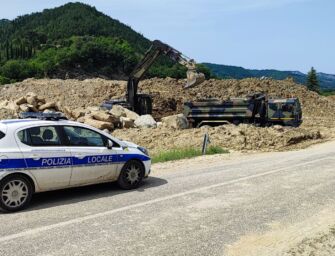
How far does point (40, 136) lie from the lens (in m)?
8.53

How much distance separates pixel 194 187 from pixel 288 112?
14.9 meters

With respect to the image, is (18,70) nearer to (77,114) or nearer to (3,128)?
(77,114)

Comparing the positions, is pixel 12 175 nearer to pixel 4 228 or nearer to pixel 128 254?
pixel 4 228

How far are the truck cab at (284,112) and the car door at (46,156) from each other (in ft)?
54.9

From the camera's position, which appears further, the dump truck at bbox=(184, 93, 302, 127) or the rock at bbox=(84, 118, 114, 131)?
the dump truck at bbox=(184, 93, 302, 127)

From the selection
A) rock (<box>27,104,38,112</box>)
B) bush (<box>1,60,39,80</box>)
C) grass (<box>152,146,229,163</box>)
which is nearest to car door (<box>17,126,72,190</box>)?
grass (<box>152,146,229,163</box>)

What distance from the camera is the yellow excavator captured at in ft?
77.6

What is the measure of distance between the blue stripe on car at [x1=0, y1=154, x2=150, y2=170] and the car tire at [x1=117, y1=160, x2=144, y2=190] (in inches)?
5.6

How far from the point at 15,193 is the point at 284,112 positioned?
17.9m

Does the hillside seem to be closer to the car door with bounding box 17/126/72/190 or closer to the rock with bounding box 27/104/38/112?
the rock with bounding box 27/104/38/112

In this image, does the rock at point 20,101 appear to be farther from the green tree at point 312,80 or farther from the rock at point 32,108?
the green tree at point 312,80

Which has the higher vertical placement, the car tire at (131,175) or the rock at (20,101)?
the rock at (20,101)

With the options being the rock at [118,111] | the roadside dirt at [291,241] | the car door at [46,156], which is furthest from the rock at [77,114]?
the roadside dirt at [291,241]

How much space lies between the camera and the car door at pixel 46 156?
8203 mm
